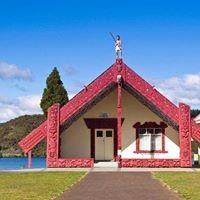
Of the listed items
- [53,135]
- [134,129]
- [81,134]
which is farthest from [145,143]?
[53,135]

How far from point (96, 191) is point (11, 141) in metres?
77.0

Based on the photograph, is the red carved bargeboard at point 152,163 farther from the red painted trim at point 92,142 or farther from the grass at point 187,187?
the grass at point 187,187

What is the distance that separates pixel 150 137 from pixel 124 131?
172 centimetres

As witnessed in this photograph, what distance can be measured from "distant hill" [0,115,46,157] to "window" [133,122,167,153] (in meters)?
52.6

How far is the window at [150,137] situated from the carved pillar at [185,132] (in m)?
3.26

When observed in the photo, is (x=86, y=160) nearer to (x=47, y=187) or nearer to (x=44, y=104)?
(x=47, y=187)

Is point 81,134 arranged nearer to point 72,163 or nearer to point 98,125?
point 98,125

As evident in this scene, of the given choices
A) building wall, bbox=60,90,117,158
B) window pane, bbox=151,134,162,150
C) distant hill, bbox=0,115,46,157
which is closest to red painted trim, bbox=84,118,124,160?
building wall, bbox=60,90,117,158

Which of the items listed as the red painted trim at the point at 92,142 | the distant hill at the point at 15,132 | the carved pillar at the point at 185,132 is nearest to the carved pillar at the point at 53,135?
the red painted trim at the point at 92,142

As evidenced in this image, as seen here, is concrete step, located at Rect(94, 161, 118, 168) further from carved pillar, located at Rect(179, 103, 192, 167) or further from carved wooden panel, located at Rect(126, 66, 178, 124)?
carved wooden panel, located at Rect(126, 66, 178, 124)

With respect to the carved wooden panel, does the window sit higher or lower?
lower

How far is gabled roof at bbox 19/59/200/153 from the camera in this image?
31000mm

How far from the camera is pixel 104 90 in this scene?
3142cm

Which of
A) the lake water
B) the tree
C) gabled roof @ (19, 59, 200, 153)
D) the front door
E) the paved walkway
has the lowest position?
the paved walkway
